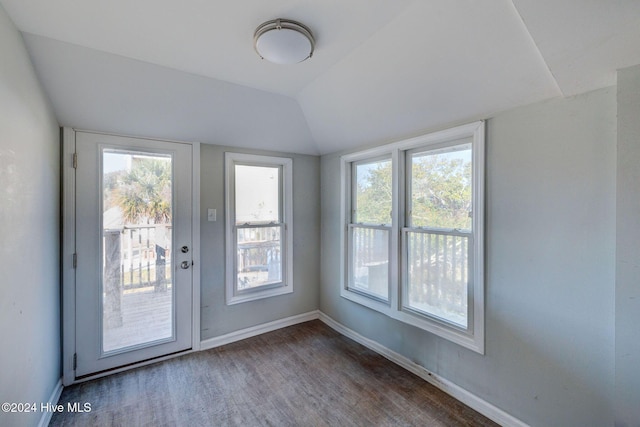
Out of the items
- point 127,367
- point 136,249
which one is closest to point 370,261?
point 136,249

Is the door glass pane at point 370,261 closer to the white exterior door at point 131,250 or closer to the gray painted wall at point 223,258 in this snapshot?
the gray painted wall at point 223,258

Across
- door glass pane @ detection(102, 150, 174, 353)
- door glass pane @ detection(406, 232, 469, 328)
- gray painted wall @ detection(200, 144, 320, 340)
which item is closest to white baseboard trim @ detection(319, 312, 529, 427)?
door glass pane @ detection(406, 232, 469, 328)

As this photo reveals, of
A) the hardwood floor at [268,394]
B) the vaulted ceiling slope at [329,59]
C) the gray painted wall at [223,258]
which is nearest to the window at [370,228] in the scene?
the vaulted ceiling slope at [329,59]

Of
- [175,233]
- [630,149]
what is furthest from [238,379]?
[630,149]

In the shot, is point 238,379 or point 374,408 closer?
point 374,408

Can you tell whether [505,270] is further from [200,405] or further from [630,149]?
[200,405]

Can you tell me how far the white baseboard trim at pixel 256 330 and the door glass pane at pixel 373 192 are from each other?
4.66ft

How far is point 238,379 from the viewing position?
2.31m

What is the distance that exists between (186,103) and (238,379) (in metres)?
2.36

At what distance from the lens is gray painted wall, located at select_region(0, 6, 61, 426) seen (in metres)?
1.29

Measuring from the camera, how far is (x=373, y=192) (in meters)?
2.89

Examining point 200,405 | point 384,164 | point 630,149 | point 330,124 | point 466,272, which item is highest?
point 330,124

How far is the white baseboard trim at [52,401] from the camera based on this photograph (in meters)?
1.74

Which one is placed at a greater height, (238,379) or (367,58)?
(367,58)
